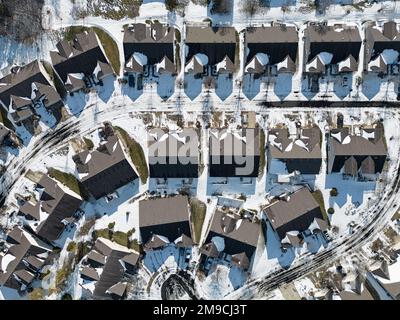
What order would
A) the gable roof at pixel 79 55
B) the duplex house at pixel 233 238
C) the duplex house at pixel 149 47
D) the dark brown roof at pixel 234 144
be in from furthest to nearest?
the gable roof at pixel 79 55 → the duplex house at pixel 149 47 → the dark brown roof at pixel 234 144 → the duplex house at pixel 233 238

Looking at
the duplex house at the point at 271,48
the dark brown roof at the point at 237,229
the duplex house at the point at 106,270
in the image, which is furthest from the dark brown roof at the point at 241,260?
the duplex house at the point at 271,48

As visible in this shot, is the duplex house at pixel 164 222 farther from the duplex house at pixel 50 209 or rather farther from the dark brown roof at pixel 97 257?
the duplex house at pixel 50 209

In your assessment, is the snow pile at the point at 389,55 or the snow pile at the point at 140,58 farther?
the snow pile at the point at 140,58

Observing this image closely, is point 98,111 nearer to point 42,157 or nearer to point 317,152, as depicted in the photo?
point 42,157

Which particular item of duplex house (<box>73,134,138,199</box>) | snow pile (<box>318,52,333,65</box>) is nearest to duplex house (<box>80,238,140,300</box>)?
duplex house (<box>73,134,138,199</box>)

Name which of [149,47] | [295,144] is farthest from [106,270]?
[149,47]

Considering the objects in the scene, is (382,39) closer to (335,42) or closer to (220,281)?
(335,42)

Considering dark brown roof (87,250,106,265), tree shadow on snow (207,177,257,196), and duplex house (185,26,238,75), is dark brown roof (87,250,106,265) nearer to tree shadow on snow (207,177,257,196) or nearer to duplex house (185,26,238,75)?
tree shadow on snow (207,177,257,196)
